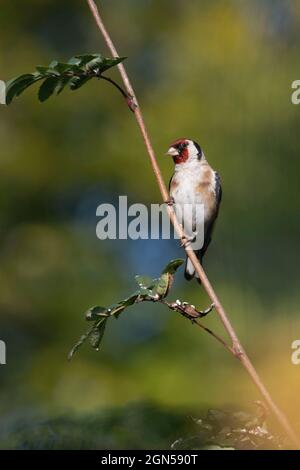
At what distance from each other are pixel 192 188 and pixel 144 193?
718 millimetres

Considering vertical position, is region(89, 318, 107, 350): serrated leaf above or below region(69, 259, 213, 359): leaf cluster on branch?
below

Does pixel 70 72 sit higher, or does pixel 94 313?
pixel 70 72

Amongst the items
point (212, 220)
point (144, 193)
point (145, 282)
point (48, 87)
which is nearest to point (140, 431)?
point (145, 282)

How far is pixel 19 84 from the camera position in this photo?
781 millimetres

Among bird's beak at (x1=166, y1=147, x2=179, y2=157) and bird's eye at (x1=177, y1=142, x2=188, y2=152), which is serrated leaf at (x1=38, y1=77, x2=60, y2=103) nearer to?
bird's beak at (x1=166, y1=147, x2=179, y2=157)

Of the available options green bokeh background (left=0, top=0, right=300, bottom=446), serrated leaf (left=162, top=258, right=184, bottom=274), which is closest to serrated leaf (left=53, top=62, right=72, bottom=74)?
serrated leaf (left=162, top=258, right=184, bottom=274)

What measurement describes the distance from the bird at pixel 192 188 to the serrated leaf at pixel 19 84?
114 centimetres

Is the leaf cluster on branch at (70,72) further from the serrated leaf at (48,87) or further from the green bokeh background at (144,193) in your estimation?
the green bokeh background at (144,193)

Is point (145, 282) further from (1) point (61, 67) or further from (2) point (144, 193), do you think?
(2) point (144, 193)

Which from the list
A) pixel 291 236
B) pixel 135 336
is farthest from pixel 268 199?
pixel 135 336

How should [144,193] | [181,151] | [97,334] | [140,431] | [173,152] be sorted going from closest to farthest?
[97,334], [140,431], [173,152], [181,151], [144,193]

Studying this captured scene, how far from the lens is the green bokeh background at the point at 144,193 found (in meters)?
1.93

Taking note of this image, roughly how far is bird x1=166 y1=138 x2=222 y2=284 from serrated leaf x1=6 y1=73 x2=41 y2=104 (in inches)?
45.0

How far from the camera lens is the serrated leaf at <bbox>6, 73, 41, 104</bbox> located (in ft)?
2.55
